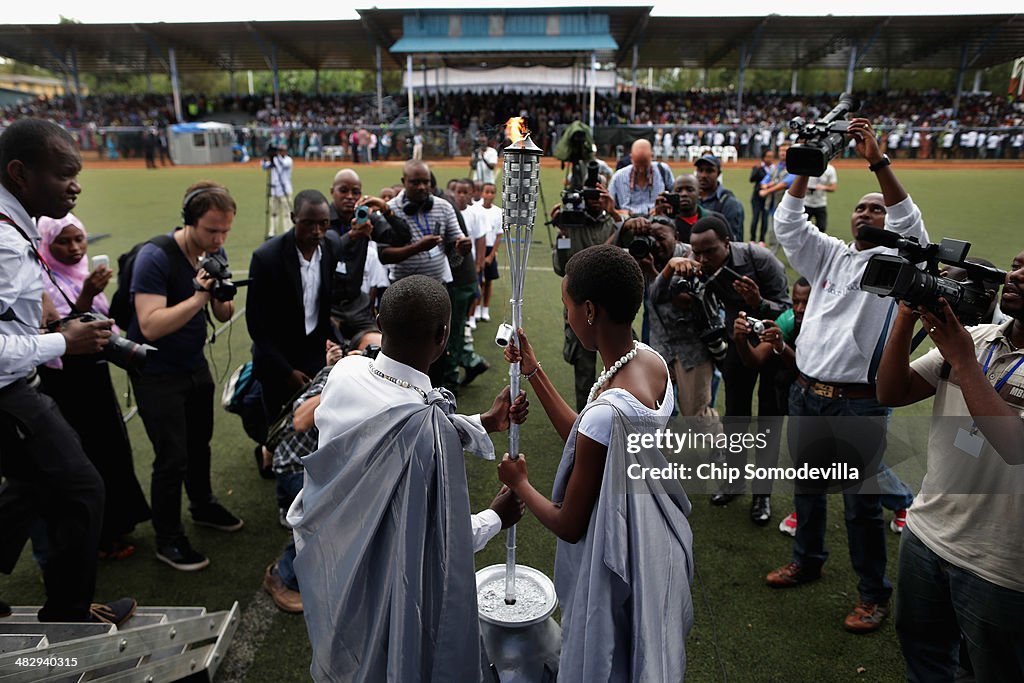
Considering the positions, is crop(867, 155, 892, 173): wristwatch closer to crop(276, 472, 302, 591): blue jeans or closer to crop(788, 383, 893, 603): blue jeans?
crop(788, 383, 893, 603): blue jeans

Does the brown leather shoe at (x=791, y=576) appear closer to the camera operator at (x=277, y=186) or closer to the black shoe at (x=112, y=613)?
the black shoe at (x=112, y=613)

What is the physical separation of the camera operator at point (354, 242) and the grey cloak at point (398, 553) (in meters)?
2.07

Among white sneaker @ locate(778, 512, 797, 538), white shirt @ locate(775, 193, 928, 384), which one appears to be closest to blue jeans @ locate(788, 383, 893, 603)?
white shirt @ locate(775, 193, 928, 384)

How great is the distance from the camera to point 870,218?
3.38m

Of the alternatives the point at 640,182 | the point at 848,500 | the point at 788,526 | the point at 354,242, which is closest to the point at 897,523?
the point at 788,526

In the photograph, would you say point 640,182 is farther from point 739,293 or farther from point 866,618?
point 866,618

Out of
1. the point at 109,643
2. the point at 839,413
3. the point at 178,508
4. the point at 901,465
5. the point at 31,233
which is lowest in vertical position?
the point at 178,508

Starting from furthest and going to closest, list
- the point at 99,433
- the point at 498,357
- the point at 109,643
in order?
1. the point at 498,357
2. the point at 99,433
3. the point at 109,643

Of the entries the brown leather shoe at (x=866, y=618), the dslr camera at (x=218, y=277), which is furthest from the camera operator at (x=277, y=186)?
the brown leather shoe at (x=866, y=618)

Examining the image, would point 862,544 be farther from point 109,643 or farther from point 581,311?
point 109,643

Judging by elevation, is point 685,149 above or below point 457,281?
above

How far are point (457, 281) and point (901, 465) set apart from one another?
3940mm

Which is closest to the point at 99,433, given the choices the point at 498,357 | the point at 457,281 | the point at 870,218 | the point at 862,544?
the point at 457,281

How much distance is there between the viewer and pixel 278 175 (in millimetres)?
13117
